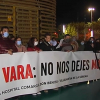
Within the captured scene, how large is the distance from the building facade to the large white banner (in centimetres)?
494

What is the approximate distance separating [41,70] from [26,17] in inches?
273

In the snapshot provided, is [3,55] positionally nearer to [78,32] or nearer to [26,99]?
[26,99]

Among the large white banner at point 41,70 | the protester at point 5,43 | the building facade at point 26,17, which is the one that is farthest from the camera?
the building facade at point 26,17

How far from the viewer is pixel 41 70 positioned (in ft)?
22.8

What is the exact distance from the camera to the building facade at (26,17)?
12.4 metres

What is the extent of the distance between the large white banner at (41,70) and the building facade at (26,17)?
4944 mm

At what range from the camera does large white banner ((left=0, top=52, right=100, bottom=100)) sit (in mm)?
5805

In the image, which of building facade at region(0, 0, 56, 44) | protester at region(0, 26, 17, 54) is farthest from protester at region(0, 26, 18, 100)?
building facade at region(0, 0, 56, 44)

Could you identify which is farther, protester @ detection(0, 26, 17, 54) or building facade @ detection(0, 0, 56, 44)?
building facade @ detection(0, 0, 56, 44)

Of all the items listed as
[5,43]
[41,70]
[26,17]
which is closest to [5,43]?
[5,43]

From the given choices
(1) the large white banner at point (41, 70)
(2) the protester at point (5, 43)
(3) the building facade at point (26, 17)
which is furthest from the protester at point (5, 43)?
(3) the building facade at point (26, 17)

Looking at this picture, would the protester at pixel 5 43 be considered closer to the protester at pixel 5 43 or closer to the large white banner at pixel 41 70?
the protester at pixel 5 43

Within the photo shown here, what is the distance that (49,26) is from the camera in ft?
50.2

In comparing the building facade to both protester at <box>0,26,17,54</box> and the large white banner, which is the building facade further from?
protester at <box>0,26,17,54</box>
